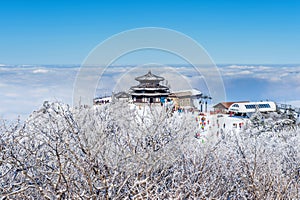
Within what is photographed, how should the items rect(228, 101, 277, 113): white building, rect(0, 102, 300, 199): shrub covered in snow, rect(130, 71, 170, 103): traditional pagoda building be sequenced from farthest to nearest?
1. rect(228, 101, 277, 113): white building
2. rect(130, 71, 170, 103): traditional pagoda building
3. rect(0, 102, 300, 199): shrub covered in snow

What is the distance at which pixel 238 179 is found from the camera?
7730 millimetres

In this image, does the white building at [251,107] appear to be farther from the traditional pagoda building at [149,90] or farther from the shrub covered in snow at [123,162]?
the shrub covered in snow at [123,162]

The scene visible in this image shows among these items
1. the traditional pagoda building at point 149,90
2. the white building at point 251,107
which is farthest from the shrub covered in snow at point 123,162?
the white building at point 251,107

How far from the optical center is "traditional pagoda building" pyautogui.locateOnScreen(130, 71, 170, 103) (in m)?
23.5

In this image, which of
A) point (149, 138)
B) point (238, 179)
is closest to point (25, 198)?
point (149, 138)

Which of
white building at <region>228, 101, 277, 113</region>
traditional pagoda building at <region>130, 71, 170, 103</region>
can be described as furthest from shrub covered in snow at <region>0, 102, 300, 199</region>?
white building at <region>228, 101, 277, 113</region>

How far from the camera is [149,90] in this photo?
934 inches

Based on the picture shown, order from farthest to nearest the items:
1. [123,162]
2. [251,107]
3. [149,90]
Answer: [251,107]
[149,90]
[123,162]

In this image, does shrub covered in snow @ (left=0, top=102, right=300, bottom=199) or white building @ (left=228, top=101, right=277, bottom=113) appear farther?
white building @ (left=228, top=101, right=277, bottom=113)

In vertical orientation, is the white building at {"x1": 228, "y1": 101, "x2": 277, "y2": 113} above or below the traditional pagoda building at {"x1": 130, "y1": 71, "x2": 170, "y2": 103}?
below

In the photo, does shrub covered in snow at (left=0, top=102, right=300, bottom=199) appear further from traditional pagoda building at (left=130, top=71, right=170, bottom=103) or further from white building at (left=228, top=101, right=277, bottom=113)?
white building at (left=228, top=101, right=277, bottom=113)

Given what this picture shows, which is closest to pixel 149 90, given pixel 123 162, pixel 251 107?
pixel 251 107

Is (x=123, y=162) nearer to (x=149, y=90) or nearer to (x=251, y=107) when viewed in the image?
→ (x=149, y=90)

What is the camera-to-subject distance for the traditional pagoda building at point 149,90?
927 inches
